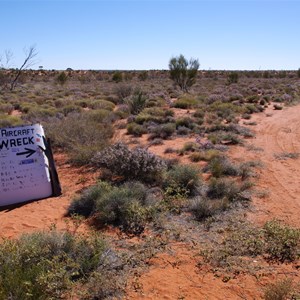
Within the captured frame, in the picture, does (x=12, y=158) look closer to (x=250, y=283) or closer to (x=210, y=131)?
(x=250, y=283)

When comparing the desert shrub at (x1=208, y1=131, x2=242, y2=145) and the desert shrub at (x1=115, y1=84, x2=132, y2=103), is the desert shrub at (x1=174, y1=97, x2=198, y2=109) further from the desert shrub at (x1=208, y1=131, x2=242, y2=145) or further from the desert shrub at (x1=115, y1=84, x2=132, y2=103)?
the desert shrub at (x1=208, y1=131, x2=242, y2=145)

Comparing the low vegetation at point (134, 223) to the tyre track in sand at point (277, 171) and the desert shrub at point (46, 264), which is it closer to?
the desert shrub at point (46, 264)

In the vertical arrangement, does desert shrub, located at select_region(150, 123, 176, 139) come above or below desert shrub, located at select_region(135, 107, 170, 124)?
below

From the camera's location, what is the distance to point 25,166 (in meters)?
7.31

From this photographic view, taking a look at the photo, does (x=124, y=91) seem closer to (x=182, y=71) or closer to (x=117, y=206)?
(x=182, y=71)

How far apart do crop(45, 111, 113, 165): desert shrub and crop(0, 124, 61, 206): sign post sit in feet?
8.56

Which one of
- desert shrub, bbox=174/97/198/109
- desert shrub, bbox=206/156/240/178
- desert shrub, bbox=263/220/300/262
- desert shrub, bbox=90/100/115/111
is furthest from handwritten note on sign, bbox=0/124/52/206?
desert shrub, bbox=174/97/198/109

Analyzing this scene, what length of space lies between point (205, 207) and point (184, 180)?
1498 millimetres

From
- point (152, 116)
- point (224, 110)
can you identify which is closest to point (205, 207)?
point (152, 116)

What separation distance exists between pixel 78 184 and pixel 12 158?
72.3 inches

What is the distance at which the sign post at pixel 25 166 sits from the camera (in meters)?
7.18

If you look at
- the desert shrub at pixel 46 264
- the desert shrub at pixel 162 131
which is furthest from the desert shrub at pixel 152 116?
the desert shrub at pixel 46 264

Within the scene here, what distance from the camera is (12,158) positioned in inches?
287

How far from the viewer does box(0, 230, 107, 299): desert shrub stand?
382 centimetres
